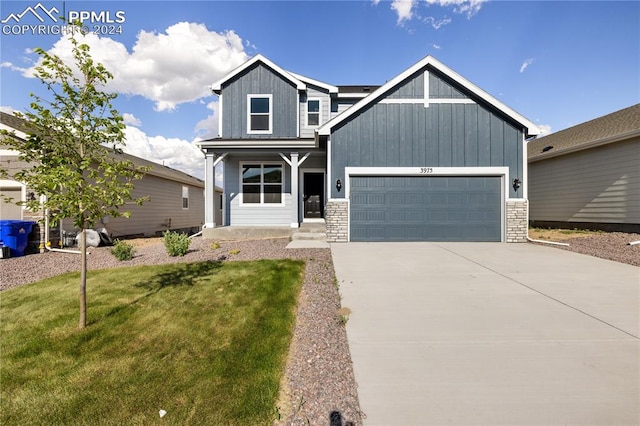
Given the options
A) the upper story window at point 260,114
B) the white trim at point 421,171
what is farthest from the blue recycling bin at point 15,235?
the white trim at point 421,171

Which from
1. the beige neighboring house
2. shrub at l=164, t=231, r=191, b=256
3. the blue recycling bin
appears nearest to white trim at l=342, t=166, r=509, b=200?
shrub at l=164, t=231, r=191, b=256

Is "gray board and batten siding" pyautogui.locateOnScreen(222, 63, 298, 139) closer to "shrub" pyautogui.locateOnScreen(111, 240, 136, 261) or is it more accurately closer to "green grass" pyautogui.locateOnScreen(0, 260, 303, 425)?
"shrub" pyautogui.locateOnScreen(111, 240, 136, 261)

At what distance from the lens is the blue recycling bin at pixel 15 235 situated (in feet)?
26.6

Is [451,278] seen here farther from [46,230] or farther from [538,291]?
[46,230]

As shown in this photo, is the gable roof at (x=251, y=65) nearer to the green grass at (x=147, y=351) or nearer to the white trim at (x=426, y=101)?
the white trim at (x=426, y=101)

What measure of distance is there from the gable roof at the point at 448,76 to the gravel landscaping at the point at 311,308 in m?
4.30

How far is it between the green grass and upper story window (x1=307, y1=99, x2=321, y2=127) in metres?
9.53

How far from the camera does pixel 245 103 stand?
12656mm

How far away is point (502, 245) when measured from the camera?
9234 millimetres

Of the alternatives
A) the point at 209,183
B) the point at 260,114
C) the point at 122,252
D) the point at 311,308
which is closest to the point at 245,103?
the point at 260,114

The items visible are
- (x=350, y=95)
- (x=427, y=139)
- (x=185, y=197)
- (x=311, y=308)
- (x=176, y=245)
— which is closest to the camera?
(x=311, y=308)

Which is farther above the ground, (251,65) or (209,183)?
(251,65)

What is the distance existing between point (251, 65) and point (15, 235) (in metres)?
10.4

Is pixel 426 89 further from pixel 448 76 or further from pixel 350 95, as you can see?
pixel 350 95
